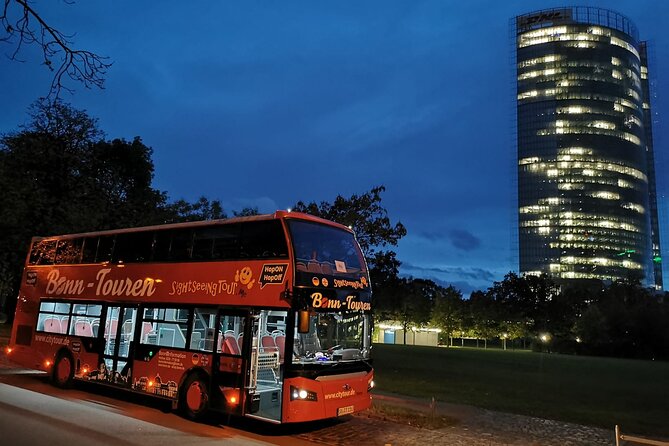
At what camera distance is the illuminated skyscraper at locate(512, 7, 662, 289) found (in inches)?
5891

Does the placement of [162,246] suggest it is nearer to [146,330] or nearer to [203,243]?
[203,243]

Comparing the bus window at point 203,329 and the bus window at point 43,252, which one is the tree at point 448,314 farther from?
the bus window at point 203,329

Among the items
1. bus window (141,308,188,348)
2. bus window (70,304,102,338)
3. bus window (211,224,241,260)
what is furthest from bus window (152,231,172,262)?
bus window (70,304,102,338)

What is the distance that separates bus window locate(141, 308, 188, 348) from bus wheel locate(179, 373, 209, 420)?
2.70ft

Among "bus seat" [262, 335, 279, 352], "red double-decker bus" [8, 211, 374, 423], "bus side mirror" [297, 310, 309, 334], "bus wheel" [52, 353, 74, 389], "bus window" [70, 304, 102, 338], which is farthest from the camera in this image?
"bus wheel" [52, 353, 74, 389]

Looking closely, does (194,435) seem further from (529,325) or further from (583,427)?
(529,325)

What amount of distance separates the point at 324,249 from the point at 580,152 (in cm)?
16064

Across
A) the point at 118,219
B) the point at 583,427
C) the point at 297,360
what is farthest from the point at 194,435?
the point at 118,219

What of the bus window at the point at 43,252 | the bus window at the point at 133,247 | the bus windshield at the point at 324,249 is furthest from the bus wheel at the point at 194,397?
the bus window at the point at 43,252

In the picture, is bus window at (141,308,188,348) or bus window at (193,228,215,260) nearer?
bus window at (141,308,188,348)

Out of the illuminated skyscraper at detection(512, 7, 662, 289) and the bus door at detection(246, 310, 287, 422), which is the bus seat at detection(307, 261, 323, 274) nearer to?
the bus door at detection(246, 310, 287, 422)

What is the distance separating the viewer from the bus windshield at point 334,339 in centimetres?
1016

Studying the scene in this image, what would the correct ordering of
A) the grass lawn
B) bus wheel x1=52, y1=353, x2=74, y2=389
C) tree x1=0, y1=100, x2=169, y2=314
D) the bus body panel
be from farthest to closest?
tree x1=0, y1=100, x2=169, y2=314 < the grass lawn < bus wheel x1=52, y1=353, x2=74, y2=389 < the bus body panel

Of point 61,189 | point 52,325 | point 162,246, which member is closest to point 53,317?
point 52,325
